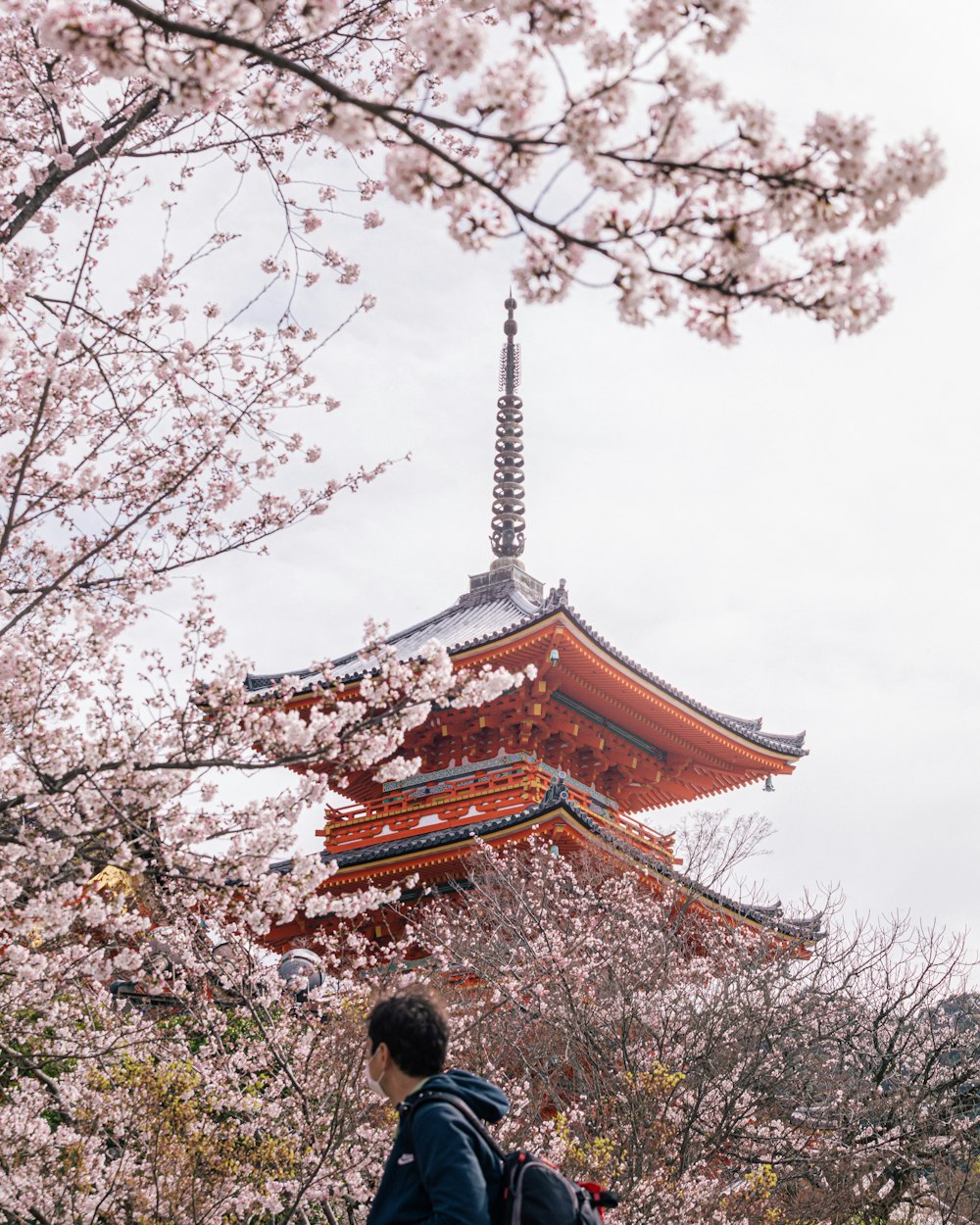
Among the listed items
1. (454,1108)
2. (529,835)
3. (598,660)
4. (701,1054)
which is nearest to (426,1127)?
(454,1108)

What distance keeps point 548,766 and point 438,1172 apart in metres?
13.7

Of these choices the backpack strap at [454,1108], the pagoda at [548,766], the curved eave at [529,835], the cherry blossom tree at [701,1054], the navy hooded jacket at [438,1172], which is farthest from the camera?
the pagoda at [548,766]

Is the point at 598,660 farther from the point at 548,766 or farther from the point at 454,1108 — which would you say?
the point at 454,1108

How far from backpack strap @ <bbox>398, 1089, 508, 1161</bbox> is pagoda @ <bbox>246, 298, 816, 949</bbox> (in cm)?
1080

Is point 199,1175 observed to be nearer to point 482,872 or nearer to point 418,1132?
point 418,1132

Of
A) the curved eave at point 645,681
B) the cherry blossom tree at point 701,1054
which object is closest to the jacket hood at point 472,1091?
the cherry blossom tree at point 701,1054

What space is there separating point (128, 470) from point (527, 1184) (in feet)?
17.1

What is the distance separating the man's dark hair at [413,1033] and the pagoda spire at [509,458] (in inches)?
737

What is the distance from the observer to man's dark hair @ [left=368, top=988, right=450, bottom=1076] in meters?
3.15

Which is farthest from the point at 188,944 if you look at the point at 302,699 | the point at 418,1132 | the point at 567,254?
the point at 302,699

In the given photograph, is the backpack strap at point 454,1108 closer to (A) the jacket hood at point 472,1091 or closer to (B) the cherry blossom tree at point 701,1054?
(A) the jacket hood at point 472,1091

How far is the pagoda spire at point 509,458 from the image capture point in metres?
22.2

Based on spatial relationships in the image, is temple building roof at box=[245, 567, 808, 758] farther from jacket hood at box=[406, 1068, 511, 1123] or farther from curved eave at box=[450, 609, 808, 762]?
jacket hood at box=[406, 1068, 511, 1123]

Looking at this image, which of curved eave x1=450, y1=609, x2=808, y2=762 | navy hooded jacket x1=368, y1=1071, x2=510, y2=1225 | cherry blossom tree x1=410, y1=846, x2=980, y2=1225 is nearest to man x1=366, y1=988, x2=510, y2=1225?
navy hooded jacket x1=368, y1=1071, x2=510, y2=1225
